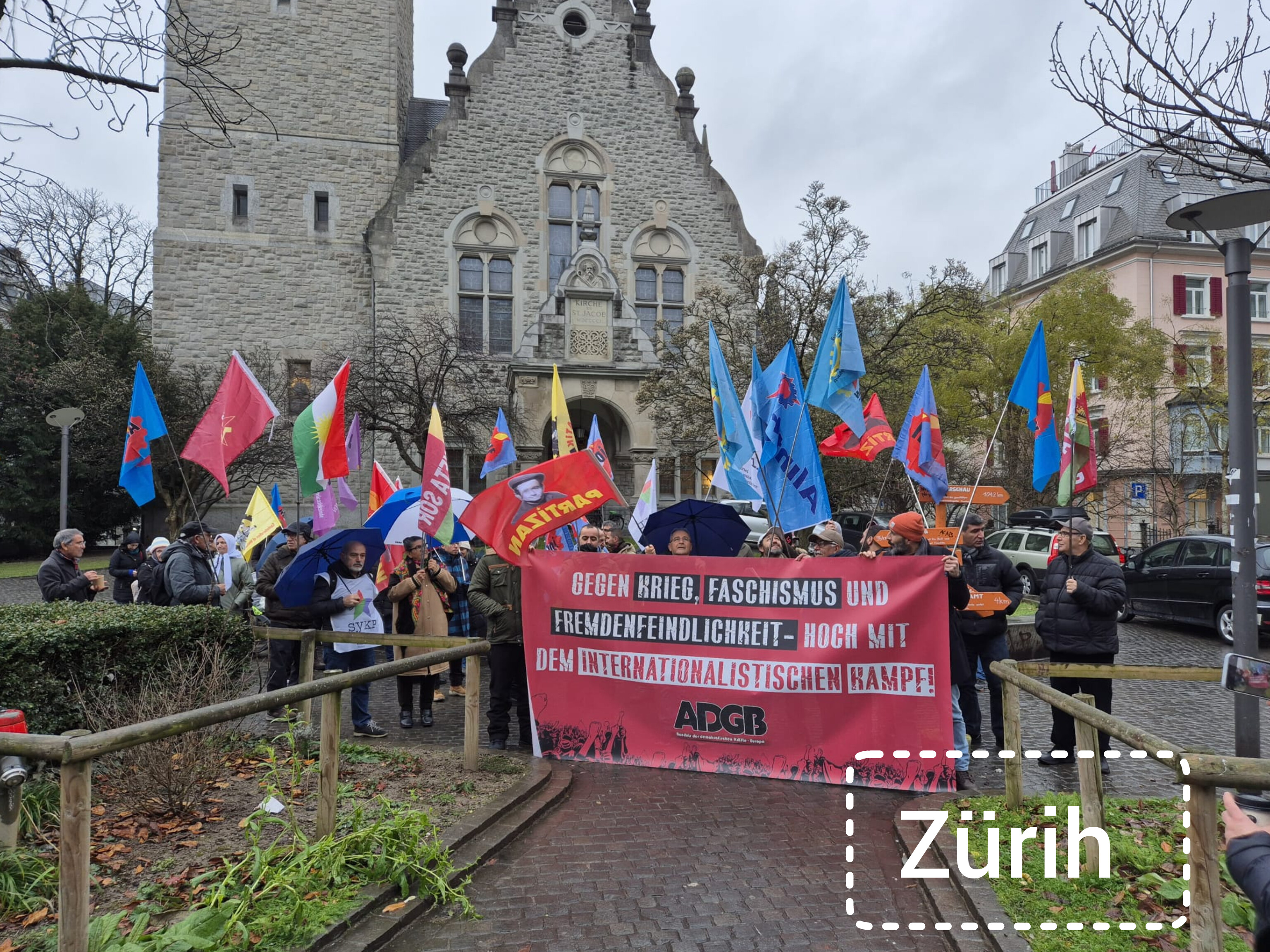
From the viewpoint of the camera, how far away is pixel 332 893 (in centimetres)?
410

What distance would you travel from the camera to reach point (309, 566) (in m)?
7.59

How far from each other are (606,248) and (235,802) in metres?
25.4

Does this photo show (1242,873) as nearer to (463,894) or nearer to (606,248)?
(463,894)

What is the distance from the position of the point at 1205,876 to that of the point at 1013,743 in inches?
90.8

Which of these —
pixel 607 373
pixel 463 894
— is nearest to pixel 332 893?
pixel 463 894

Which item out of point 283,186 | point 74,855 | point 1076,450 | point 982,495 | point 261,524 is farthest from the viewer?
point 283,186

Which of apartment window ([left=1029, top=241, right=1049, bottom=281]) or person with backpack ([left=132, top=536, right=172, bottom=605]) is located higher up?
apartment window ([left=1029, top=241, right=1049, bottom=281])

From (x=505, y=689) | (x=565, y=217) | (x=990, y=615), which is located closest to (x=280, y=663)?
(x=505, y=689)

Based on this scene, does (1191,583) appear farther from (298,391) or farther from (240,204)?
(240,204)

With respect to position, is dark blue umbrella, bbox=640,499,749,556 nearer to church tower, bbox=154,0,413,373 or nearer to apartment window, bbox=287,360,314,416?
apartment window, bbox=287,360,314,416

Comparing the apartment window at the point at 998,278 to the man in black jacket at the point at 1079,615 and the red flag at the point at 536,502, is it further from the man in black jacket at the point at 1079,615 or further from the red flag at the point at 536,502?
the red flag at the point at 536,502

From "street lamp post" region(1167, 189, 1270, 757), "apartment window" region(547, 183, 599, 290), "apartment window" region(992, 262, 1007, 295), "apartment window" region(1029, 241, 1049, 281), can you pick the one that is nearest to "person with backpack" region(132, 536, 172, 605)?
"street lamp post" region(1167, 189, 1270, 757)

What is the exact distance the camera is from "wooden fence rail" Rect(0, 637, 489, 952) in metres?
2.97

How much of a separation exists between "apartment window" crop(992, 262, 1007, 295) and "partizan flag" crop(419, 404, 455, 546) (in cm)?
4553
